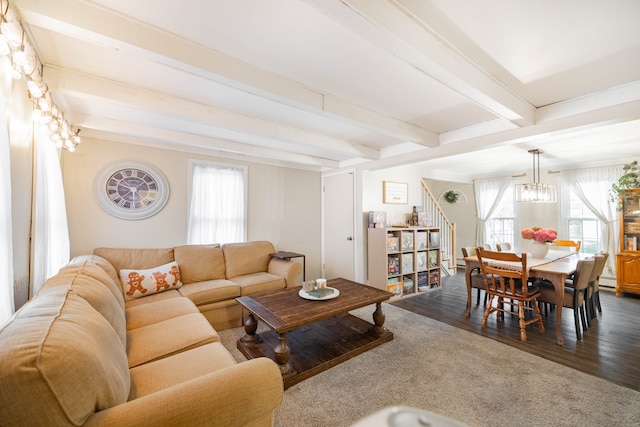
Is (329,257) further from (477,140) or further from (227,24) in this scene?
(227,24)

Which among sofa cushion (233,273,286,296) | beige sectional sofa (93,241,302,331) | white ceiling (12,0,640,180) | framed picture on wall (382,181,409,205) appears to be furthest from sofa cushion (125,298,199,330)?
framed picture on wall (382,181,409,205)

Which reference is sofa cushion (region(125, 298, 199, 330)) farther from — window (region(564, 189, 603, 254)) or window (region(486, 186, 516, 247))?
window (region(564, 189, 603, 254))

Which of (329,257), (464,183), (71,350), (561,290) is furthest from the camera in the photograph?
(464,183)

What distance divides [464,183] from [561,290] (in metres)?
4.12

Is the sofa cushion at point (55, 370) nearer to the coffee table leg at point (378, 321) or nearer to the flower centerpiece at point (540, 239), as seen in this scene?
the coffee table leg at point (378, 321)

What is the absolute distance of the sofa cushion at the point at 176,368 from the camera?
1.27 m

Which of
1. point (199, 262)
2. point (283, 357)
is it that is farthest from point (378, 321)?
point (199, 262)

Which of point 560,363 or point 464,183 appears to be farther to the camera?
point 464,183

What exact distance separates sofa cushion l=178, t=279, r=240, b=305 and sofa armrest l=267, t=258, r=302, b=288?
2.20ft

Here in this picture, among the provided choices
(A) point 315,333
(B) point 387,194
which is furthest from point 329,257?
(A) point 315,333

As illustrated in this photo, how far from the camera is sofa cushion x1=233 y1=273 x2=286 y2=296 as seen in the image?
304cm

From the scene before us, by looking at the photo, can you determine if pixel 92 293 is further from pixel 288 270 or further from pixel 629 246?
pixel 629 246

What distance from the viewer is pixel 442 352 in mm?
2385

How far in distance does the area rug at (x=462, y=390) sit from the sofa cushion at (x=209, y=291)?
1.83 ft
